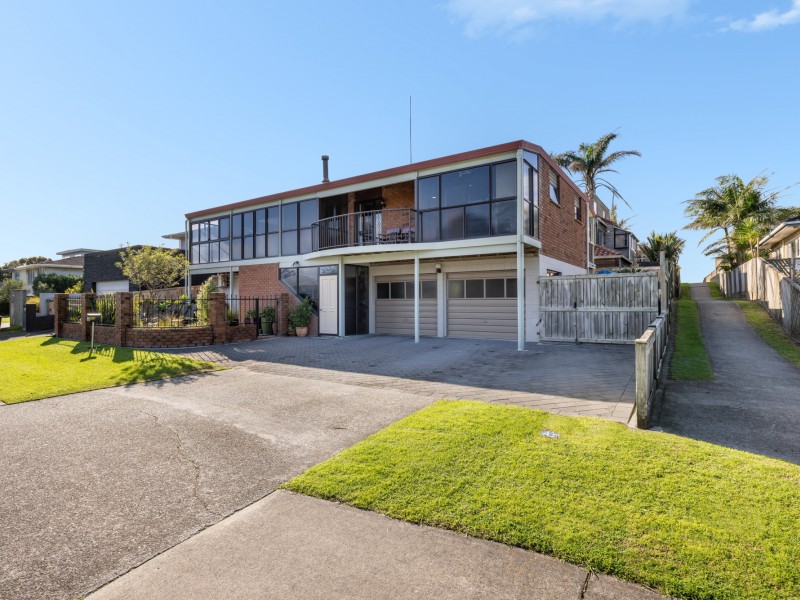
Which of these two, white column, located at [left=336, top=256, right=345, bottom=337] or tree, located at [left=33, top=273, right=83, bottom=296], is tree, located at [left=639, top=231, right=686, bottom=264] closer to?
white column, located at [left=336, top=256, right=345, bottom=337]

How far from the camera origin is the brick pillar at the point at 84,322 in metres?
13.9

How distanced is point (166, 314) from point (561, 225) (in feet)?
47.4

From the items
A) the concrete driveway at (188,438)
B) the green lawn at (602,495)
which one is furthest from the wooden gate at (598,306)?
the green lawn at (602,495)

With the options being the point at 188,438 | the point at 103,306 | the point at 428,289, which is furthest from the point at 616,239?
the point at 188,438

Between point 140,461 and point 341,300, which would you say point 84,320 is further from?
point 140,461

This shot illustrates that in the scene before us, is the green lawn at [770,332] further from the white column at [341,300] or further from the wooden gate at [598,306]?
the white column at [341,300]

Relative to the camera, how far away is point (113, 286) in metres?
27.6

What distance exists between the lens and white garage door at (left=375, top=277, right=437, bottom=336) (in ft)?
51.9

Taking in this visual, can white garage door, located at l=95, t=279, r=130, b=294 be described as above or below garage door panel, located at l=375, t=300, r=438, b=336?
above

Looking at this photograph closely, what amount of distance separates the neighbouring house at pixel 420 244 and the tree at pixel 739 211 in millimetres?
14966

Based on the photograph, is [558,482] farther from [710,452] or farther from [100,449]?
[100,449]

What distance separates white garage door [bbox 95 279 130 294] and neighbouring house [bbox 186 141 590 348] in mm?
10492

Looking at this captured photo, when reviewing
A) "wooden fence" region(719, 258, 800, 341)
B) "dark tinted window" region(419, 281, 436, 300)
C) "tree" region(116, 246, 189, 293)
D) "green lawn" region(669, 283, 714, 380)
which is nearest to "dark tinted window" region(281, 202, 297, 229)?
"tree" region(116, 246, 189, 293)

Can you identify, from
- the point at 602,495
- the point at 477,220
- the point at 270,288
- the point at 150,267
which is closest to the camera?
the point at 602,495
